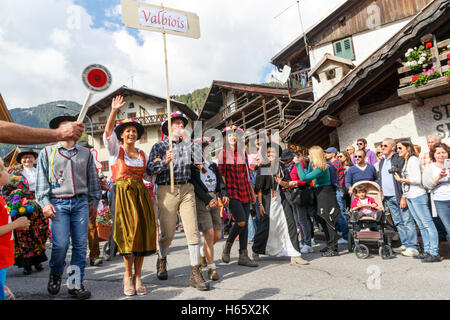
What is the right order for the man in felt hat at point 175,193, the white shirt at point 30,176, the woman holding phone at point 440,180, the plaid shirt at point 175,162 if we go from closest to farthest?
the man in felt hat at point 175,193
the plaid shirt at point 175,162
the woman holding phone at point 440,180
the white shirt at point 30,176

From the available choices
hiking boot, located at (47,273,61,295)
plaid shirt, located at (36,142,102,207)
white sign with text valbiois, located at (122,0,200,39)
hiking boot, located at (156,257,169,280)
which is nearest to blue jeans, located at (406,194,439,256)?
hiking boot, located at (156,257,169,280)

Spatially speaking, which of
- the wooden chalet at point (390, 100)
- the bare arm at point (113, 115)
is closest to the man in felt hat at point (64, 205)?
the bare arm at point (113, 115)

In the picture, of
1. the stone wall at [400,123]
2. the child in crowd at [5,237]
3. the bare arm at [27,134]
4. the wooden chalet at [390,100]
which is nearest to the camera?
the bare arm at [27,134]

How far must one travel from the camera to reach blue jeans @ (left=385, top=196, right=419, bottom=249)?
5637 millimetres

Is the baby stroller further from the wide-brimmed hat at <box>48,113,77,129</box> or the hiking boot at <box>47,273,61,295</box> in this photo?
the wide-brimmed hat at <box>48,113,77,129</box>

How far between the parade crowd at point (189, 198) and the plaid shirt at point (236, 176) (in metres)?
0.02

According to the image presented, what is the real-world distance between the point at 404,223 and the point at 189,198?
3.84 m

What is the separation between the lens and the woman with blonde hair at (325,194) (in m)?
6.05

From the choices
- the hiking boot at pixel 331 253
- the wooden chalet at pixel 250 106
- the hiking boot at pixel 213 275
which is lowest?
the hiking boot at pixel 331 253

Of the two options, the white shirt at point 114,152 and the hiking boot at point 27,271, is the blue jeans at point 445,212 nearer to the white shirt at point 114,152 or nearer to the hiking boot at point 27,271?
the white shirt at point 114,152

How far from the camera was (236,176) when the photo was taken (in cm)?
537
